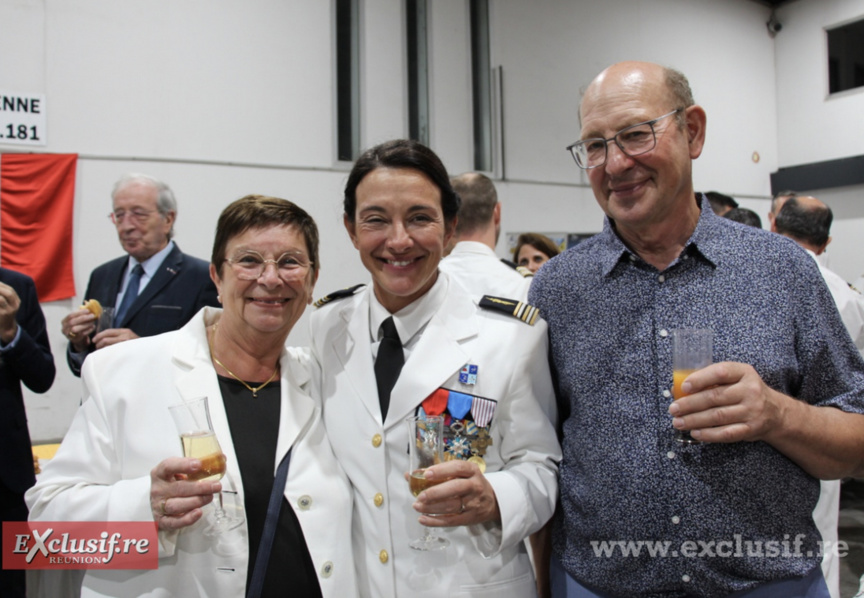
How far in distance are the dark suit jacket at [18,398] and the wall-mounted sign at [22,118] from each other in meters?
3.10

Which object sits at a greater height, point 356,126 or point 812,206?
point 356,126

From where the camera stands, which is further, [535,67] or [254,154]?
[535,67]

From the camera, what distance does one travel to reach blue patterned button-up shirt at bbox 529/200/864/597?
143 centimetres

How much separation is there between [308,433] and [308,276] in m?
0.48

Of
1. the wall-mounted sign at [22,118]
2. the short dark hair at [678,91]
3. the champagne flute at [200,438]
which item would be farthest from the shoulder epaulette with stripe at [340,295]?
the wall-mounted sign at [22,118]

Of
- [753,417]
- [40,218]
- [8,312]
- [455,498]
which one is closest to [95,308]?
[8,312]

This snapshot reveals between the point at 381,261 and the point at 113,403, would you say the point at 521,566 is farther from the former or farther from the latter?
the point at 113,403

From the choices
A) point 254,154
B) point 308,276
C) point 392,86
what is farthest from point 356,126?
point 308,276

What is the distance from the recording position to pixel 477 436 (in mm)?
1706

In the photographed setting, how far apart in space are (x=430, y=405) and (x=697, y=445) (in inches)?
27.4

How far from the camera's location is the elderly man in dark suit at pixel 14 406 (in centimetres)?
265

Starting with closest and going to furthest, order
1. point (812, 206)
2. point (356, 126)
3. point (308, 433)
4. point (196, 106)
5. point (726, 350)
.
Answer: point (726, 350) → point (308, 433) → point (812, 206) → point (196, 106) → point (356, 126)

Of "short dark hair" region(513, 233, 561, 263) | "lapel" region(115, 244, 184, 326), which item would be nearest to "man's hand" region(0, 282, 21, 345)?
"lapel" region(115, 244, 184, 326)

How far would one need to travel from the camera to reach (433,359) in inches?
69.0
